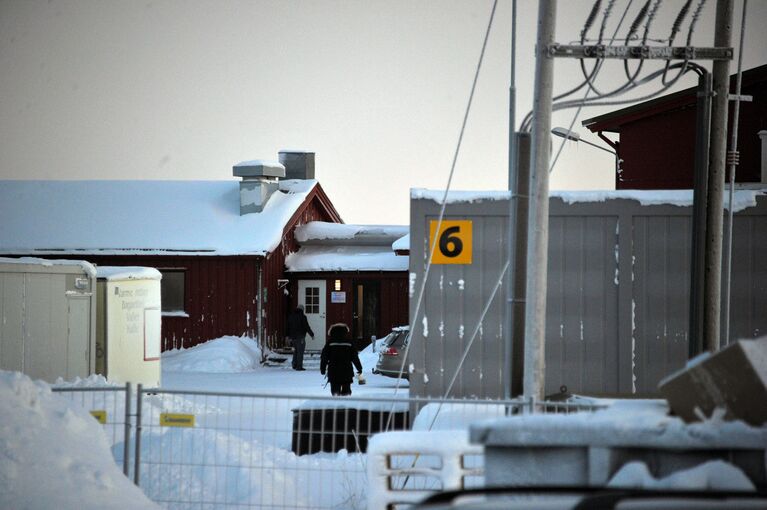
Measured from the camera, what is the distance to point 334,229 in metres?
37.1

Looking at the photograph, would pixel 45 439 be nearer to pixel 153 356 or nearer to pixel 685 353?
pixel 685 353

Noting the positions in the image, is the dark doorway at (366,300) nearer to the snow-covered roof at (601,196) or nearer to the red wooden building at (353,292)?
the red wooden building at (353,292)

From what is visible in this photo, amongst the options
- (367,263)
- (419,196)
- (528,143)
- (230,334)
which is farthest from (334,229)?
(528,143)

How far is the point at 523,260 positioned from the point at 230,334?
943 inches

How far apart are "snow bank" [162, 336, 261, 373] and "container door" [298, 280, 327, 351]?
8.95ft

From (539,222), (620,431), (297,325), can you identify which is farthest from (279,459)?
(297,325)

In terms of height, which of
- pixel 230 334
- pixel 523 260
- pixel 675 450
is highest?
pixel 523 260

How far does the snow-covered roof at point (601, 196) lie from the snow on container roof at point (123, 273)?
325 inches

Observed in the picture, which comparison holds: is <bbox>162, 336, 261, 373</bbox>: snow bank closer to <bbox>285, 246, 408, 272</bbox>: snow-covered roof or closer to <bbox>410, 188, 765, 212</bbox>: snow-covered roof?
<bbox>285, 246, 408, 272</bbox>: snow-covered roof

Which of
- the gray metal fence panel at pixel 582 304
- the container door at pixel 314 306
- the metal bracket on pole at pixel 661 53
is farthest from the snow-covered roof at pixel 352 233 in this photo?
the metal bracket on pole at pixel 661 53

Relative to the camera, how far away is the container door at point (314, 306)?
34.5m

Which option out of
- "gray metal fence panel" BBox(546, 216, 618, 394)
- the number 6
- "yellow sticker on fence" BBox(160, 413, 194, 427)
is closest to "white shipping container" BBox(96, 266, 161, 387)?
the number 6

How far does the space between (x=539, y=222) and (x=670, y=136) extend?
19.0m

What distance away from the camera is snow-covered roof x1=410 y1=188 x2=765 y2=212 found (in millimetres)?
12969
